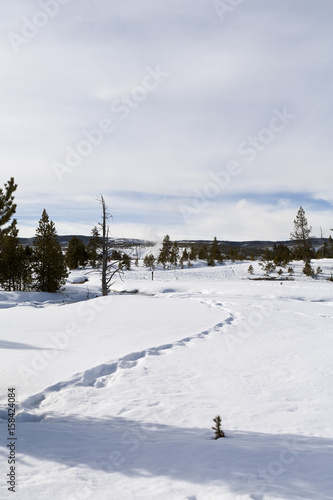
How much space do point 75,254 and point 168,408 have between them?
1947 inches

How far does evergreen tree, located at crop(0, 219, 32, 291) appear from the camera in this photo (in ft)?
90.0

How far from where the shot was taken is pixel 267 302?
19.1 m

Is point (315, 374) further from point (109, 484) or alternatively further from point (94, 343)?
point (94, 343)

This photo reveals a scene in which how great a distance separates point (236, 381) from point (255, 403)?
113 centimetres

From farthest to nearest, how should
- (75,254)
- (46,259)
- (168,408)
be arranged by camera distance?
(75,254), (46,259), (168,408)

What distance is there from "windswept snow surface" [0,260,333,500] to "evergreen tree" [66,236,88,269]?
39578 mm

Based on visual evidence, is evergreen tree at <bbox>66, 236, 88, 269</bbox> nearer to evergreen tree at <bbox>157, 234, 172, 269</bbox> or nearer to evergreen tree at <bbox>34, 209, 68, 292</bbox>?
evergreen tree at <bbox>157, 234, 172, 269</bbox>

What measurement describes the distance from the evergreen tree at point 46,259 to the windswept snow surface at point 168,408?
16200 mm

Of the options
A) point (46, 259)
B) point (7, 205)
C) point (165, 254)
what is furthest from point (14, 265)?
point (165, 254)

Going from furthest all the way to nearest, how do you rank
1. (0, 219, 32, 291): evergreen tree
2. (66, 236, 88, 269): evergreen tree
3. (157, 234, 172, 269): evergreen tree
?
(157, 234, 172, 269): evergreen tree, (66, 236, 88, 269): evergreen tree, (0, 219, 32, 291): evergreen tree

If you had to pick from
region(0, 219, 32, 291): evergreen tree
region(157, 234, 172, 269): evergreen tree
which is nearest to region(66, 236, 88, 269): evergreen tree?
region(157, 234, 172, 269): evergreen tree

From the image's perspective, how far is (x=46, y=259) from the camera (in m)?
28.2

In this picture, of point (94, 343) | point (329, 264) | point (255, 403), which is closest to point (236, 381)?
point (255, 403)

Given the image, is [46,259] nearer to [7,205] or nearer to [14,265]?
[14,265]
